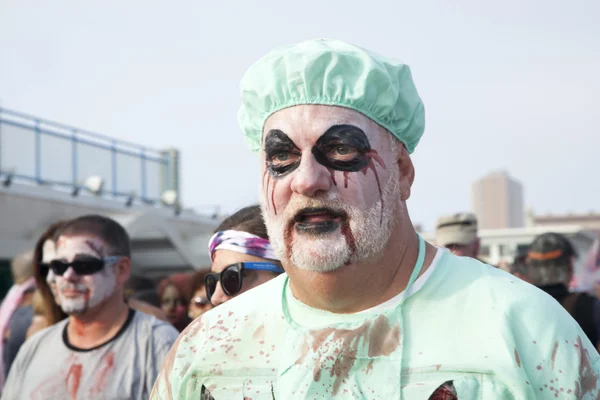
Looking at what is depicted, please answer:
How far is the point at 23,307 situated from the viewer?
6539mm

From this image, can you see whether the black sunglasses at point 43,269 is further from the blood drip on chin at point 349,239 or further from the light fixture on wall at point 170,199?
the light fixture on wall at point 170,199

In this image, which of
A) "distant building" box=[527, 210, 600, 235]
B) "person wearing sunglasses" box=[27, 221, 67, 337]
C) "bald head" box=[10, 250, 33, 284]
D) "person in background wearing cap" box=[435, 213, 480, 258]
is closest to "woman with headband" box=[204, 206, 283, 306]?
"person wearing sunglasses" box=[27, 221, 67, 337]

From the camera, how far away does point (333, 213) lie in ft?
7.74

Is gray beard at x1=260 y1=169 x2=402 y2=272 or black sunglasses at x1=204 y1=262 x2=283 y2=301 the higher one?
gray beard at x1=260 y1=169 x2=402 y2=272

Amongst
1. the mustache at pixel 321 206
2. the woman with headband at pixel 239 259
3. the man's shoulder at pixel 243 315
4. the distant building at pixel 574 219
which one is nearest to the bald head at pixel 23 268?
the woman with headband at pixel 239 259

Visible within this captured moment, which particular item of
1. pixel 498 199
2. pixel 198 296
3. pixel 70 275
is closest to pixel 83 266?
pixel 70 275

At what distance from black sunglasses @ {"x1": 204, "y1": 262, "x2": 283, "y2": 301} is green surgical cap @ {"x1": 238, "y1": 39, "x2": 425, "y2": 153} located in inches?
51.4

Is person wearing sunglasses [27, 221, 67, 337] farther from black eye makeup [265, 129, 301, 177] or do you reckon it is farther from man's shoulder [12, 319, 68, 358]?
black eye makeup [265, 129, 301, 177]

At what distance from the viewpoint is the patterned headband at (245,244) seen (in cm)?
378

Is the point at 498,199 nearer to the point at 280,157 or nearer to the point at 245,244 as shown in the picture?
Result: the point at 245,244

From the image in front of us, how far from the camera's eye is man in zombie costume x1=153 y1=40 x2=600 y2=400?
2.23 meters

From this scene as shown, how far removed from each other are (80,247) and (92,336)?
0.49 m

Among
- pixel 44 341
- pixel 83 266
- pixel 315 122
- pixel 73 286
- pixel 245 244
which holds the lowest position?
pixel 44 341

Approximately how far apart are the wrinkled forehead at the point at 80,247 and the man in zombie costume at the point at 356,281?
7.48 feet
